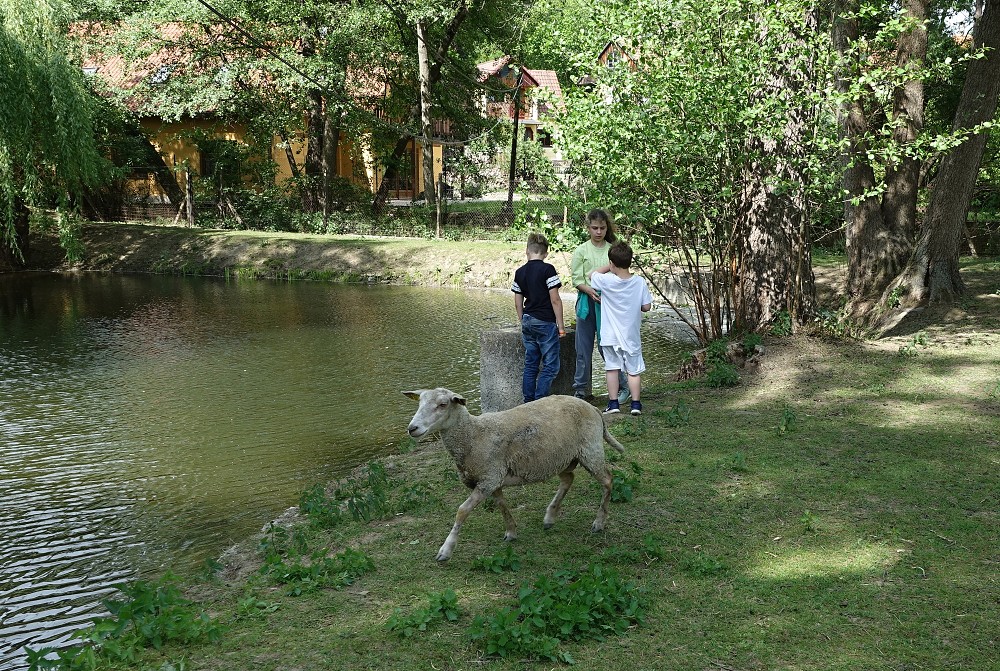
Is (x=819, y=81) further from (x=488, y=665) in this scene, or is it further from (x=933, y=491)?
(x=488, y=665)

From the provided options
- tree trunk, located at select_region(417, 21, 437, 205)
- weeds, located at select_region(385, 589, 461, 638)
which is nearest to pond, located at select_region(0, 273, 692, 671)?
weeds, located at select_region(385, 589, 461, 638)

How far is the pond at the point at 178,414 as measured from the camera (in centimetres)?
692

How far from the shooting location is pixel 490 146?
3347cm

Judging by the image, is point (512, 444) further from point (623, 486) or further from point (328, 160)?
point (328, 160)

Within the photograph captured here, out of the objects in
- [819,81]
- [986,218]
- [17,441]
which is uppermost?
[819,81]

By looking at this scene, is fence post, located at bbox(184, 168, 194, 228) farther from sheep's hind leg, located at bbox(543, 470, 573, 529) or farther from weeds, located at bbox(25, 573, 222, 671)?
weeds, located at bbox(25, 573, 222, 671)

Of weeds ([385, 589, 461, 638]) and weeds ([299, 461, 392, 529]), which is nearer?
weeds ([385, 589, 461, 638])

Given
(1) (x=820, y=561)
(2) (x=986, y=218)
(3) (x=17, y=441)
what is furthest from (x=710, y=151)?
(2) (x=986, y=218)

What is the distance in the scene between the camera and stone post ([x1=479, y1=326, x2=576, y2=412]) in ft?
31.8

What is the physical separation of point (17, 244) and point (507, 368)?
21044 mm

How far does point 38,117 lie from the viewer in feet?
73.8

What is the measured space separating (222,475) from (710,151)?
665 cm

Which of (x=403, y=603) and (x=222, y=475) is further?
(x=222, y=475)

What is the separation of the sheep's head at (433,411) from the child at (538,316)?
11.0 ft
